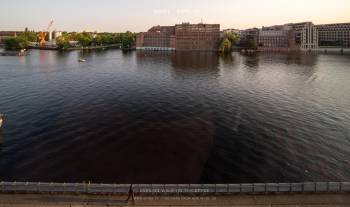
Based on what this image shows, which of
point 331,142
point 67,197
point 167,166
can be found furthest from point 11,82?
point 331,142

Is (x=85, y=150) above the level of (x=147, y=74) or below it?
below

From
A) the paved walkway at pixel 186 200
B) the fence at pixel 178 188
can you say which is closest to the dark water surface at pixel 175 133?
the fence at pixel 178 188

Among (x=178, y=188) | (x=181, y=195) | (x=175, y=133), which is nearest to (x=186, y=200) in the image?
(x=181, y=195)

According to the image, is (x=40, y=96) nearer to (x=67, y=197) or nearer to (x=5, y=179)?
(x=5, y=179)

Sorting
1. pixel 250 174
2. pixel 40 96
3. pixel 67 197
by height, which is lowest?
pixel 250 174

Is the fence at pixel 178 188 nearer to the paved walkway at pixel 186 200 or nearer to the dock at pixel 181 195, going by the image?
the dock at pixel 181 195

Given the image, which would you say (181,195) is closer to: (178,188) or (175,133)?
(178,188)
